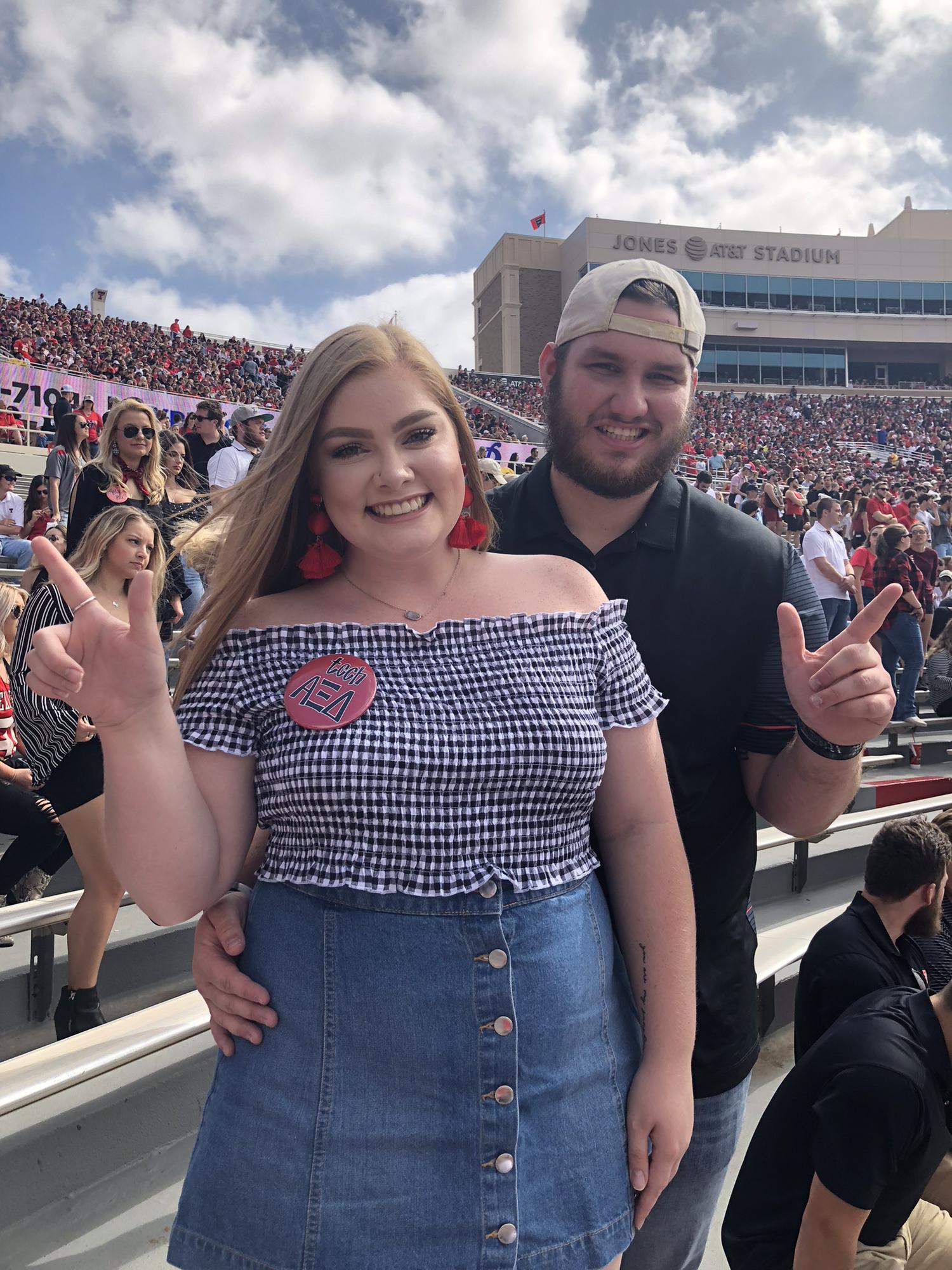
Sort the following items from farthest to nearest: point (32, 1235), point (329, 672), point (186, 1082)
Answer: point (186, 1082) → point (32, 1235) → point (329, 672)

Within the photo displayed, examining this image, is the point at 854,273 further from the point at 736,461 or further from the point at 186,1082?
the point at 186,1082

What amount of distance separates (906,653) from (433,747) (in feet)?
25.0

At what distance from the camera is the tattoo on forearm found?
1.23m

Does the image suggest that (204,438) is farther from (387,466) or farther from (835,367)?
(835,367)

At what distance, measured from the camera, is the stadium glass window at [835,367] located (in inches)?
2069

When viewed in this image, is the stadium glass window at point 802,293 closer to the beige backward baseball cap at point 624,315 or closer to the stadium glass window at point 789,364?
the stadium glass window at point 789,364

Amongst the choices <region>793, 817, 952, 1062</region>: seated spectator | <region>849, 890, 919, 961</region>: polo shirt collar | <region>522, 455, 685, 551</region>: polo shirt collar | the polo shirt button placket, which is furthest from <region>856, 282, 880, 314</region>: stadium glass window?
the polo shirt button placket

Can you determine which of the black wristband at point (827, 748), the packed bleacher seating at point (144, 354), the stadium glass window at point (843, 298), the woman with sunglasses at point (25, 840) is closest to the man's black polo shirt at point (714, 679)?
the black wristband at point (827, 748)

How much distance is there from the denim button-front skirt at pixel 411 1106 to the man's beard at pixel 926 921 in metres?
2.48

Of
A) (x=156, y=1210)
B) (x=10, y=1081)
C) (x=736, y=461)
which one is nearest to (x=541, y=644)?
(x=10, y=1081)

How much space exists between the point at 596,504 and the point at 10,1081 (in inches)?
69.8

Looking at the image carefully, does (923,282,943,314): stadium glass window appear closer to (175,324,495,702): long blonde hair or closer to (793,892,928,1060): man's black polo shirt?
(793,892,928,1060): man's black polo shirt

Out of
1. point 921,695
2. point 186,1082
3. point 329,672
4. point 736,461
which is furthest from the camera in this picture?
point 736,461

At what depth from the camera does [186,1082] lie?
256 cm
